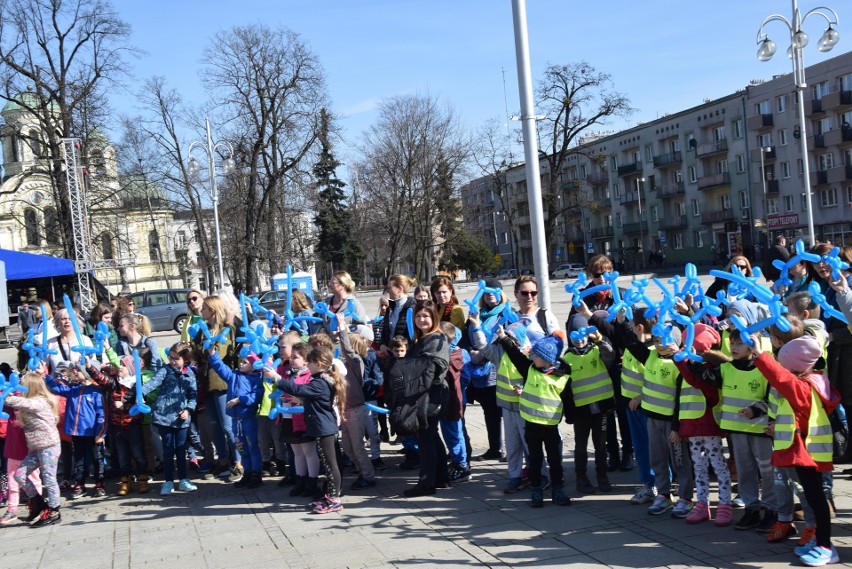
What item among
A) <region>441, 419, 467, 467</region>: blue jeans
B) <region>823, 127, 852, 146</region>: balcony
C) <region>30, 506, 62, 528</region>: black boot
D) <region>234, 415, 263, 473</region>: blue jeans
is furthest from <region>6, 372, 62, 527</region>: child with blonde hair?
<region>823, 127, 852, 146</region>: balcony

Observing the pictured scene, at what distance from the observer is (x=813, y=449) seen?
16.9 feet

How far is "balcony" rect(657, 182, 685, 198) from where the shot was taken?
7231 cm

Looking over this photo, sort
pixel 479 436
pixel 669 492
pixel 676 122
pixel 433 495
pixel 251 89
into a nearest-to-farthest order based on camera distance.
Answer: pixel 669 492, pixel 433 495, pixel 479 436, pixel 251 89, pixel 676 122

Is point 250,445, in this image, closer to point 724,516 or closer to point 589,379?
point 589,379

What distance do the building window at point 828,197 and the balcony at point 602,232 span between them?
23757mm

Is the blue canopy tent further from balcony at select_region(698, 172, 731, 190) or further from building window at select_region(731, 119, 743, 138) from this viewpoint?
balcony at select_region(698, 172, 731, 190)

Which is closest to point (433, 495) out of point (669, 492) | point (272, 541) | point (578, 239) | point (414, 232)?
point (272, 541)

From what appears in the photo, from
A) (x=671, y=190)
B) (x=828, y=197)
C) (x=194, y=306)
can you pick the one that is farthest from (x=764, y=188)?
(x=194, y=306)

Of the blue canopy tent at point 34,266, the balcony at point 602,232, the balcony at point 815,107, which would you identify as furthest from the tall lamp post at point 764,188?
the blue canopy tent at point 34,266

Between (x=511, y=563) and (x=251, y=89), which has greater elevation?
(x=251, y=89)

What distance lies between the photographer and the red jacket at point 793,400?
514 centimetres

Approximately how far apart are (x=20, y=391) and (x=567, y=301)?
26020mm

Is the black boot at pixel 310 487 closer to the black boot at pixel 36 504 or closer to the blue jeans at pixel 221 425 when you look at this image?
the blue jeans at pixel 221 425

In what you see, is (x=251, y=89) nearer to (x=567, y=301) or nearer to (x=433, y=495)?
(x=567, y=301)
